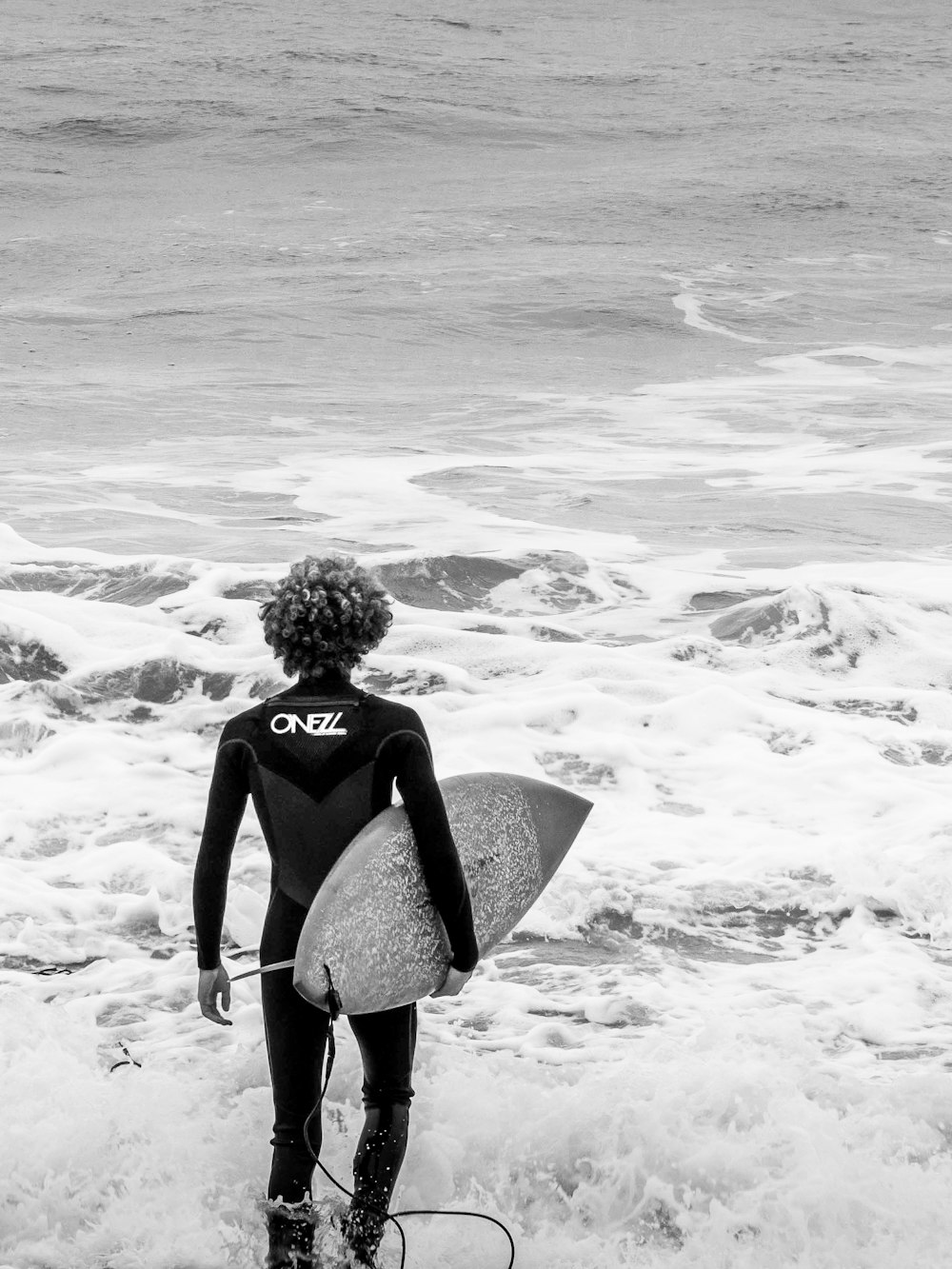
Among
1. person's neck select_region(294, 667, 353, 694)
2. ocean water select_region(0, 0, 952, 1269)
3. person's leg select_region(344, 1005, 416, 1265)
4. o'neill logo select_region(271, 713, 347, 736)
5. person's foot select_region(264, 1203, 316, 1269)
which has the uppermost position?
person's neck select_region(294, 667, 353, 694)

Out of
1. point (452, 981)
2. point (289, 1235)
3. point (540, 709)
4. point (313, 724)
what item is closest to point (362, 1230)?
point (289, 1235)

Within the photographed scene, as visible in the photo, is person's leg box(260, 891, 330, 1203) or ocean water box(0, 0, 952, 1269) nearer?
person's leg box(260, 891, 330, 1203)

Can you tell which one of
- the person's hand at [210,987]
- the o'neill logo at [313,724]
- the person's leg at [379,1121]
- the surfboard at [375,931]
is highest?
the o'neill logo at [313,724]

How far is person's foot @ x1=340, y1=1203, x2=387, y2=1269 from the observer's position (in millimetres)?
2729

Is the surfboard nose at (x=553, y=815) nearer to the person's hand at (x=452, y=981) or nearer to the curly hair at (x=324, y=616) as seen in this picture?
the person's hand at (x=452, y=981)

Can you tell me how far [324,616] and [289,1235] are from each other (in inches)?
50.2

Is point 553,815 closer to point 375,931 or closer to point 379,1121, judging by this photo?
point 375,931

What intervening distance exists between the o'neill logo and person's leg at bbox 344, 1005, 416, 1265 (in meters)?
0.59

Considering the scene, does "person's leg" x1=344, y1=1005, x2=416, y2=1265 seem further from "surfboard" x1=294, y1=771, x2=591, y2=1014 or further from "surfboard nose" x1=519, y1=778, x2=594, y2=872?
"surfboard nose" x1=519, y1=778, x2=594, y2=872

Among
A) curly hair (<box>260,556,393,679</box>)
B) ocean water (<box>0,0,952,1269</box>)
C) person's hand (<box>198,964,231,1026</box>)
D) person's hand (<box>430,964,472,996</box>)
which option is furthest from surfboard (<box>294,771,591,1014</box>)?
ocean water (<box>0,0,952,1269</box>)

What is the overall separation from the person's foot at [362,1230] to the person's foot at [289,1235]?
0.08 m

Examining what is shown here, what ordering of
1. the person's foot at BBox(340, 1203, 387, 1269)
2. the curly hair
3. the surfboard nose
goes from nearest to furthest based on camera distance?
1. the curly hair
2. the person's foot at BBox(340, 1203, 387, 1269)
3. the surfboard nose

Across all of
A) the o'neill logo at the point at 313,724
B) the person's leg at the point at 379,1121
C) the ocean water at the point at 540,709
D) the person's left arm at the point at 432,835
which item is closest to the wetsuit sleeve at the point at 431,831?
the person's left arm at the point at 432,835

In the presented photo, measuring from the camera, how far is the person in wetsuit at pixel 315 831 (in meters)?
2.64
